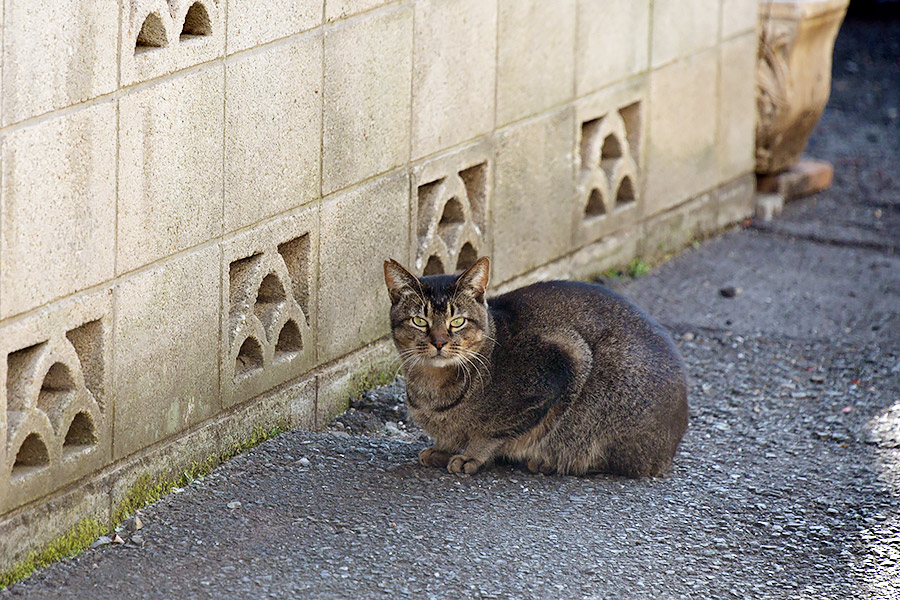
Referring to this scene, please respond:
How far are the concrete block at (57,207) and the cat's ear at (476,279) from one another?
47.8 inches

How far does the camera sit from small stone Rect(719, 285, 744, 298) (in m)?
6.96

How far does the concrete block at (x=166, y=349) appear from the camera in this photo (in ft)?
13.3

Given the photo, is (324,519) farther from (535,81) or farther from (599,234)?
(599,234)

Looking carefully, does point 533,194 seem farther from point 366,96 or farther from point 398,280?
point 398,280

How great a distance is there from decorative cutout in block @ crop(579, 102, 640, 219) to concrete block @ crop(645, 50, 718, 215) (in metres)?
0.13

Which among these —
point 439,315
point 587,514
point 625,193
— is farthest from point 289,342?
point 625,193

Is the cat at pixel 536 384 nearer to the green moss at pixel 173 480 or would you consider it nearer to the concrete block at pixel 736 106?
the green moss at pixel 173 480

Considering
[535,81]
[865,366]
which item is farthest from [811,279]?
[535,81]

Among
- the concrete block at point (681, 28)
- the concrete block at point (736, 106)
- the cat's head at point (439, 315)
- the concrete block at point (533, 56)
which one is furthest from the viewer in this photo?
the concrete block at point (736, 106)

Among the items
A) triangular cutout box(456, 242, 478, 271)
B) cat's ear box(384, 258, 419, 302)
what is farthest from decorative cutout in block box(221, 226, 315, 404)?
triangular cutout box(456, 242, 478, 271)

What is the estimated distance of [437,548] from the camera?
4.05 meters

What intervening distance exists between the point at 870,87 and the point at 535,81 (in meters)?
6.56

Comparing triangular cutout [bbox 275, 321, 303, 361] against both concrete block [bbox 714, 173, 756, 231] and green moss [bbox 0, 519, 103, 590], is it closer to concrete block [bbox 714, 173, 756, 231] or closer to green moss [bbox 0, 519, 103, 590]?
green moss [bbox 0, 519, 103, 590]

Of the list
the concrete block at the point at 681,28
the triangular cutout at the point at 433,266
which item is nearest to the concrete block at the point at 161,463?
the triangular cutout at the point at 433,266
